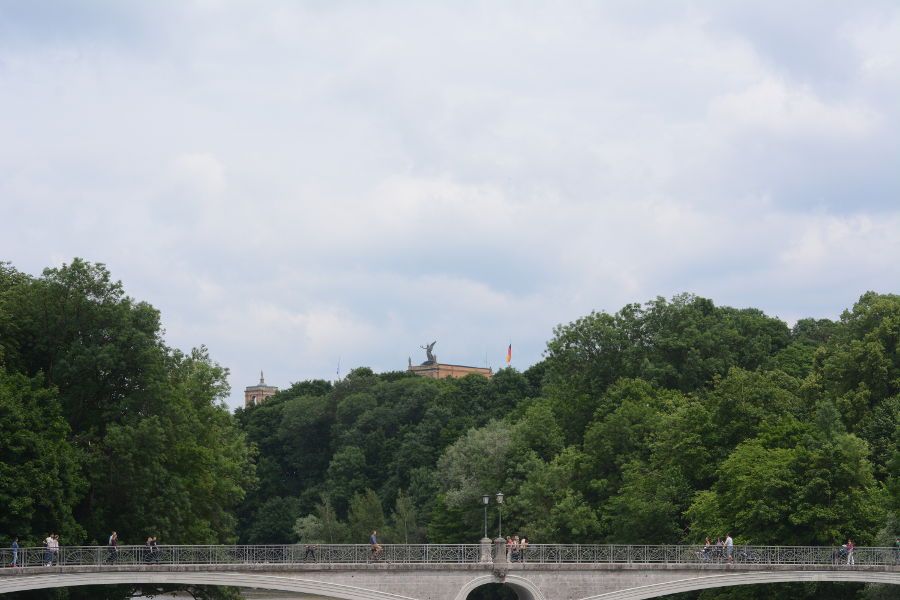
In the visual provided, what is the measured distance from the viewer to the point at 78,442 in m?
56.8

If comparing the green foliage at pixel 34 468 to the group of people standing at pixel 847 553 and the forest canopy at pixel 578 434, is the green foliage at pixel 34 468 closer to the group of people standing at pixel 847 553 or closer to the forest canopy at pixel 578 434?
the forest canopy at pixel 578 434

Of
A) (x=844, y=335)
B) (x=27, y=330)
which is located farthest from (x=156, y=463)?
(x=844, y=335)

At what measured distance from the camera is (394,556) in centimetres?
5097

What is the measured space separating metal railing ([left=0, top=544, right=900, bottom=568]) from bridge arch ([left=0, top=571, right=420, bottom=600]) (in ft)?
2.03

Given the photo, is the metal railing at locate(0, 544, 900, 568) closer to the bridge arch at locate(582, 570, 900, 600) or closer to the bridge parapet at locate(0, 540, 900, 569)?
the bridge parapet at locate(0, 540, 900, 569)

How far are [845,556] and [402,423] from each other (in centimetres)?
8085

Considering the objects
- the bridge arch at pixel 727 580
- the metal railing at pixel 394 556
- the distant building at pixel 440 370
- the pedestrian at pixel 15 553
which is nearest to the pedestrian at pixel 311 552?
the metal railing at pixel 394 556

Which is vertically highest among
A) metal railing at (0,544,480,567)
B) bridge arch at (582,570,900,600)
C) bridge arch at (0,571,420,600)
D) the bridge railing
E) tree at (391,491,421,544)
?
tree at (391,491,421,544)

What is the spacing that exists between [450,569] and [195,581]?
9.27 m

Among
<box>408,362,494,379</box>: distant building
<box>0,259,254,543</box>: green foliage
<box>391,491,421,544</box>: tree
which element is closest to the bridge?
<box>0,259,254,543</box>: green foliage

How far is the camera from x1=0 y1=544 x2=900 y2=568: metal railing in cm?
4856

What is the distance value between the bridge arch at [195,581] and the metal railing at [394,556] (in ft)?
2.03

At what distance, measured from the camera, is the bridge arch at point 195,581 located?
152ft

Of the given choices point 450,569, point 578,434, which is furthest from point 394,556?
point 578,434
